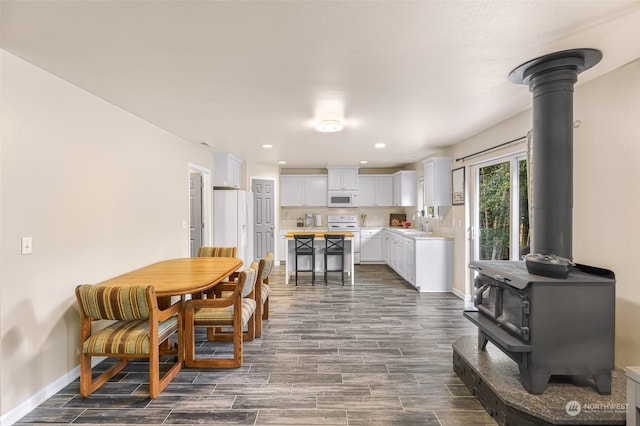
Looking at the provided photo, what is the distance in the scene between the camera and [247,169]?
7.11m

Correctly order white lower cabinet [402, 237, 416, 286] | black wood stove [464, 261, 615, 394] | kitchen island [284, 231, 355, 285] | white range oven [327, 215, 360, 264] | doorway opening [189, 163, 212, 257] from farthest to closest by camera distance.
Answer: white range oven [327, 215, 360, 264] → kitchen island [284, 231, 355, 285] → doorway opening [189, 163, 212, 257] → white lower cabinet [402, 237, 416, 286] → black wood stove [464, 261, 615, 394]

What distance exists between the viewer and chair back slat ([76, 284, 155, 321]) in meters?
2.21

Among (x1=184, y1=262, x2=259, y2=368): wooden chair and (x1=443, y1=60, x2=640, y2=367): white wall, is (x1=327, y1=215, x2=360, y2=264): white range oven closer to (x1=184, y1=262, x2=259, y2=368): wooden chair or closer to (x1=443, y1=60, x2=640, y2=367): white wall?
(x1=184, y1=262, x2=259, y2=368): wooden chair

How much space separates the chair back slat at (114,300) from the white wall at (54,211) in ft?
1.20

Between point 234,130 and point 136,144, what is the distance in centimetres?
115

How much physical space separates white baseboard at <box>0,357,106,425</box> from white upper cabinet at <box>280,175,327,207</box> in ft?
18.6

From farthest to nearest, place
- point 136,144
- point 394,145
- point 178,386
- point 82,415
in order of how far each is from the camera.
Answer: point 394,145 < point 136,144 < point 178,386 < point 82,415

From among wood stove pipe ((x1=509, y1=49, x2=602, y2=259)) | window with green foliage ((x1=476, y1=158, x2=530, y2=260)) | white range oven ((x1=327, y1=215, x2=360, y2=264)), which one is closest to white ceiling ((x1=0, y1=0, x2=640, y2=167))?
wood stove pipe ((x1=509, y1=49, x2=602, y2=259))

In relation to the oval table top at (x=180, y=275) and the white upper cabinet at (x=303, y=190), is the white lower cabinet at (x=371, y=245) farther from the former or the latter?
the oval table top at (x=180, y=275)

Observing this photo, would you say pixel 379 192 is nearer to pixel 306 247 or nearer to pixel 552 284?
pixel 306 247

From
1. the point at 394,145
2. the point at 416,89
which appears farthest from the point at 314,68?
the point at 394,145

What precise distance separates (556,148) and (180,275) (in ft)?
10.5

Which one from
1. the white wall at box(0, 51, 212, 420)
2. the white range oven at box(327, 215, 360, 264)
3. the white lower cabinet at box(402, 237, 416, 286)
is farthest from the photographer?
the white range oven at box(327, 215, 360, 264)

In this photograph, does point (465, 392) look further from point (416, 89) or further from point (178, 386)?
point (416, 89)
